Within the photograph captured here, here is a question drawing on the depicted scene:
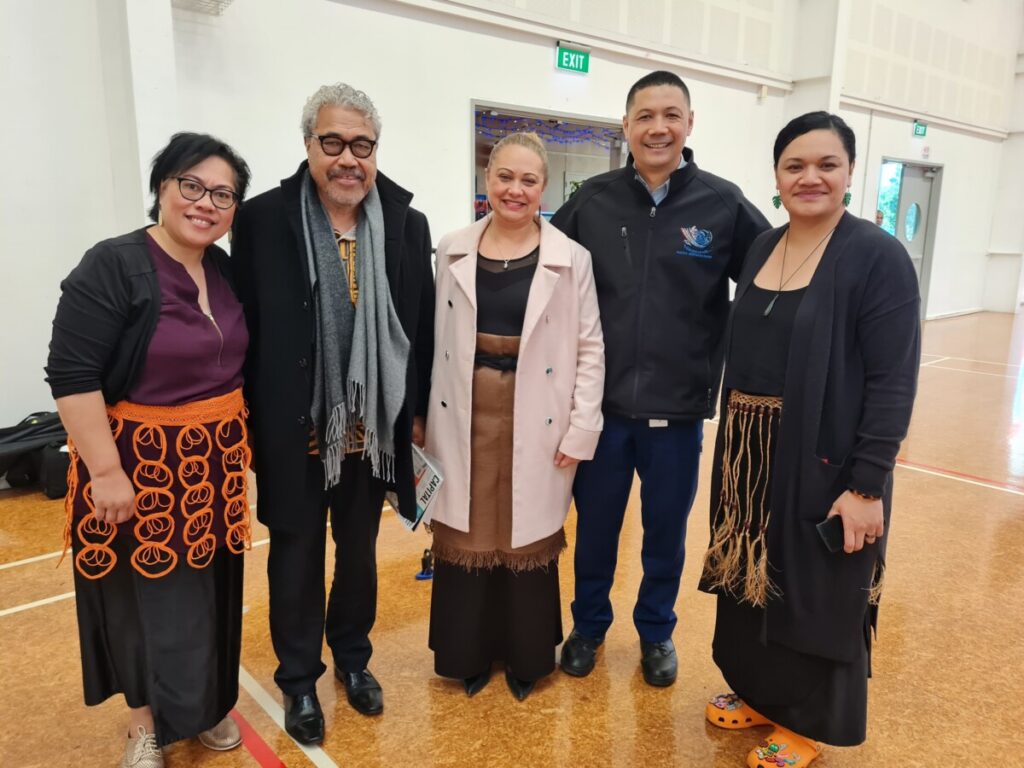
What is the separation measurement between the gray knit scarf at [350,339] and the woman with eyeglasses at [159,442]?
20cm

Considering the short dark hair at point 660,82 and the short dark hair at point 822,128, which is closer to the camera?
the short dark hair at point 822,128

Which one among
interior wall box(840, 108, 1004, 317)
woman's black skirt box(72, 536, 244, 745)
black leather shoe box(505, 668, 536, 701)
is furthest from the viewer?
interior wall box(840, 108, 1004, 317)

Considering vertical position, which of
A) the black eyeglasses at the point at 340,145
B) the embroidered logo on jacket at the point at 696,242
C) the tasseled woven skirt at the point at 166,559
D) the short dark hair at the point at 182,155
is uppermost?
the black eyeglasses at the point at 340,145

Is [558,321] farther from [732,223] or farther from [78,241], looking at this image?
[78,241]

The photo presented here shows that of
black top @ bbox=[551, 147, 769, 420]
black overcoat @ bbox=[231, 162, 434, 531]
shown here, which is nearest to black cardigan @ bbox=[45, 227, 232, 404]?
black overcoat @ bbox=[231, 162, 434, 531]

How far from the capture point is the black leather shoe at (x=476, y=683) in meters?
2.32

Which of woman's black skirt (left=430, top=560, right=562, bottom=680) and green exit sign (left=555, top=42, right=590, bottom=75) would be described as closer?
woman's black skirt (left=430, top=560, right=562, bottom=680)

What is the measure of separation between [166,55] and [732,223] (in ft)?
11.4

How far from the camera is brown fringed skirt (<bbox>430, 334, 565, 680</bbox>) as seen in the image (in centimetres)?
209

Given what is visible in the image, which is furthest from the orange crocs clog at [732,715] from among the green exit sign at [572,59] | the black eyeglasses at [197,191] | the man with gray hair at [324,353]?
the green exit sign at [572,59]

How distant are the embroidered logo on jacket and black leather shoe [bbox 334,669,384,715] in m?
1.66

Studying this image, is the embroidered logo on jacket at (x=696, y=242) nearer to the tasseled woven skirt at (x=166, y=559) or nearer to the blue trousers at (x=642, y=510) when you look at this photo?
the blue trousers at (x=642, y=510)

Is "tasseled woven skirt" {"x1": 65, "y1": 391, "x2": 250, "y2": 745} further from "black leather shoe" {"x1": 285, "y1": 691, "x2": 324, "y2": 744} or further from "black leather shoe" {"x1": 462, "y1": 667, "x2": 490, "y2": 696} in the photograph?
"black leather shoe" {"x1": 462, "y1": 667, "x2": 490, "y2": 696}

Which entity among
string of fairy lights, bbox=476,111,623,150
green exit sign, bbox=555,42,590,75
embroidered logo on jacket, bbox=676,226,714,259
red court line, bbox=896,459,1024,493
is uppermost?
green exit sign, bbox=555,42,590,75
